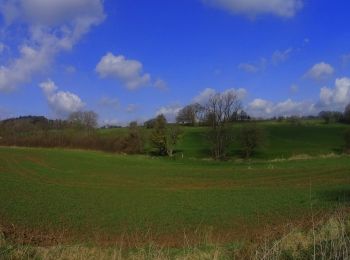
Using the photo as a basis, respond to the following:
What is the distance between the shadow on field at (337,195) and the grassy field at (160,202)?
6cm

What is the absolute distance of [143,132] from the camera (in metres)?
109

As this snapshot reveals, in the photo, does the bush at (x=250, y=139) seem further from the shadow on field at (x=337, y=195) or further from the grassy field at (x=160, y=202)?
the shadow on field at (x=337, y=195)

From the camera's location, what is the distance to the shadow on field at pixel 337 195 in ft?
89.1

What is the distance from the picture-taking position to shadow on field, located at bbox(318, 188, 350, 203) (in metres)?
27.2

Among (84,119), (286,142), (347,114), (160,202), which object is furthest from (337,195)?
(84,119)

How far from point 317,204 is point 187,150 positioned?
77.8 metres

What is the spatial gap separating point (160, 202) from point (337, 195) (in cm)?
1113

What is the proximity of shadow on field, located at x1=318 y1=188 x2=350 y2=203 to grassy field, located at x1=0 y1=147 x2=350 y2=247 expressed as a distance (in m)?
0.06

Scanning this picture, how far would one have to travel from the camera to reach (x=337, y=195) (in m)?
29.9

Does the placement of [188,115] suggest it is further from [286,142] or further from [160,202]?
[160,202]

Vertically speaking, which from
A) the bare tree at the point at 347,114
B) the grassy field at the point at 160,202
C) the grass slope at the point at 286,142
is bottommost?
the grassy field at the point at 160,202

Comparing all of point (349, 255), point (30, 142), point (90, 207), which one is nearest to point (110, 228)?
point (90, 207)

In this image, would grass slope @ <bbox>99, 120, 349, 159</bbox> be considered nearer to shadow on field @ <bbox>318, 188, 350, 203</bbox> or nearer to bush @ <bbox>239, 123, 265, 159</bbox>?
bush @ <bbox>239, 123, 265, 159</bbox>

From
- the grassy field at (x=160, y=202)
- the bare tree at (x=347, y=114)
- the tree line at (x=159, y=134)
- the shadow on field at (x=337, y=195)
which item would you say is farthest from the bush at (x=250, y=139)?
the shadow on field at (x=337, y=195)
